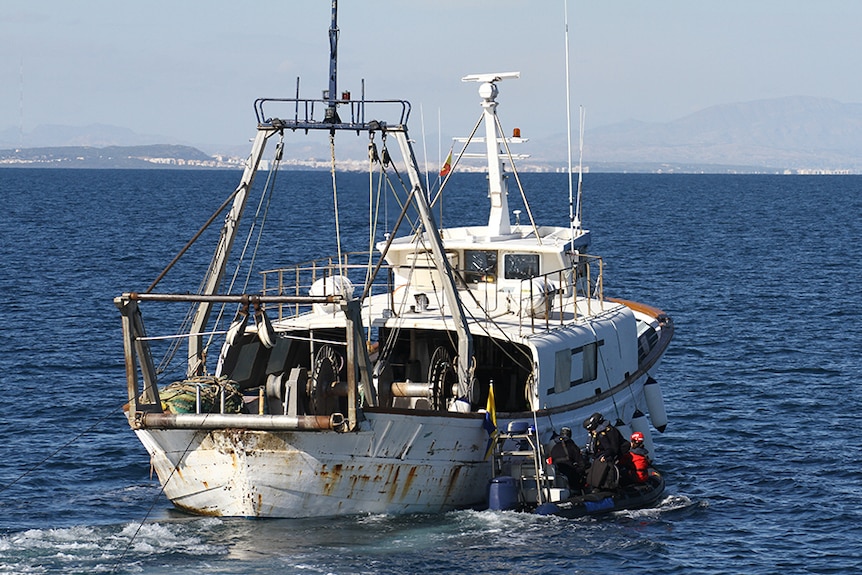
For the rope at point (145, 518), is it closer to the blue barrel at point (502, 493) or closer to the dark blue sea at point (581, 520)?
the dark blue sea at point (581, 520)

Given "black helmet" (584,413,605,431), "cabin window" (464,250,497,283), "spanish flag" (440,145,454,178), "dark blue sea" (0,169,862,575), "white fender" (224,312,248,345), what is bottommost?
"dark blue sea" (0,169,862,575)

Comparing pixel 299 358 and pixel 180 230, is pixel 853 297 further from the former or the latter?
pixel 180 230

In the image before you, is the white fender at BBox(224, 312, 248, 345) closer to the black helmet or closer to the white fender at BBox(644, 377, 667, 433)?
the black helmet

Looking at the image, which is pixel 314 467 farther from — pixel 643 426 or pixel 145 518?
pixel 643 426

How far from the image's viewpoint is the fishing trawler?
846 inches

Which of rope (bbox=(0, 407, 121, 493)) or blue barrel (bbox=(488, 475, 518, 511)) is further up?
blue barrel (bbox=(488, 475, 518, 511))

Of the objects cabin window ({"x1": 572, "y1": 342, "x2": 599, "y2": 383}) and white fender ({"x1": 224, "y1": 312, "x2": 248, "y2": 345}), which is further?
cabin window ({"x1": 572, "y1": 342, "x2": 599, "y2": 383})

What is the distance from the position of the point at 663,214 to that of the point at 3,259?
68393 mm

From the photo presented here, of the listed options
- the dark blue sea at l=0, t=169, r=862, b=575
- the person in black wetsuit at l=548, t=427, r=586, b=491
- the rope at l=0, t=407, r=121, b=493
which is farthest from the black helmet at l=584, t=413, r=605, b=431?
the rope at l=0, t=407, r=121, b=493

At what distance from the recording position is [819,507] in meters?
24.9

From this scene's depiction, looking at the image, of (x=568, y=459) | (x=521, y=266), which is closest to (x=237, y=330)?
(x=568, y=459)

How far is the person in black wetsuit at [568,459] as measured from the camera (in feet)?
78.3

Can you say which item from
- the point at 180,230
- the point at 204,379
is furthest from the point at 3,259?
the point at 204,379

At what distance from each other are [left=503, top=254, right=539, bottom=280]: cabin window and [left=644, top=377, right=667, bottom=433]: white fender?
3.60m
